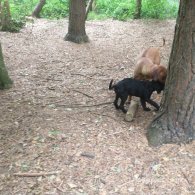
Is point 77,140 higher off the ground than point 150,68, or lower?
lower

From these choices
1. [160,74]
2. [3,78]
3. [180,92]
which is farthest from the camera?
[3,78]

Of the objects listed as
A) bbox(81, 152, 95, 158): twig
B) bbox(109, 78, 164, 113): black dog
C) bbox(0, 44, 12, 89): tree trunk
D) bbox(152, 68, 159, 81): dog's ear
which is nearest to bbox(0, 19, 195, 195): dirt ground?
bbox(81, 152, 95, 158): twig

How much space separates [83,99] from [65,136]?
1355 mm

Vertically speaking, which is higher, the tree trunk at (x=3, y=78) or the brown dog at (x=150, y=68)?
the brown dog at (x=150, y=68)

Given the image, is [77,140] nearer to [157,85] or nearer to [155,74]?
[157,85]

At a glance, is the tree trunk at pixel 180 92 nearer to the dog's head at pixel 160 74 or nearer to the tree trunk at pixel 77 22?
the dog's head at pixel 160 74

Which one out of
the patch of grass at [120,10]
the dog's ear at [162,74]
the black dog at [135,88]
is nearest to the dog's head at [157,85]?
the black dog at [135,88]

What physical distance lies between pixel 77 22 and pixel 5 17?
101 inches

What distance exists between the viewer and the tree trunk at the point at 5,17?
1117cm

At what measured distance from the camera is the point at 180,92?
4723 mm

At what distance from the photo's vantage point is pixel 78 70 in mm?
7969

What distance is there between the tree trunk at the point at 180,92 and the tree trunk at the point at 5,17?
7711 millimetres

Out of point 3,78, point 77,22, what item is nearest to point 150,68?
point 3,78

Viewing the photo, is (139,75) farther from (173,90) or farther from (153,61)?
(173,90)
